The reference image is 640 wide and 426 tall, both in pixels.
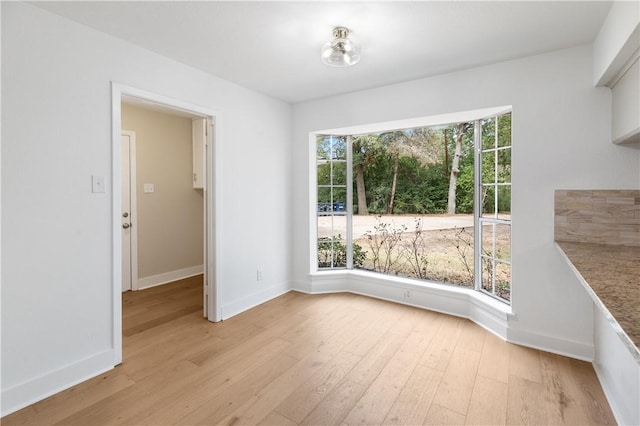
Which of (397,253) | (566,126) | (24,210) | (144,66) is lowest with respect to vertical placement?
(397,253)

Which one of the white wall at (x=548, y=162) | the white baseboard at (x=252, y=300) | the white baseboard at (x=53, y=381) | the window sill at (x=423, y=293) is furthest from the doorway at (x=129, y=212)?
the white wall at (x=548, y=162)

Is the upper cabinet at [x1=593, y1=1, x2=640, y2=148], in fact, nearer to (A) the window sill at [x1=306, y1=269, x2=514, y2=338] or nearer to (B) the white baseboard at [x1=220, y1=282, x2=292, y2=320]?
(A) the window sill at [x1=306, y1=269, x2=514, y2=338]

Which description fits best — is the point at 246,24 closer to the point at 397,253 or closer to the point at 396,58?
the point at 396,58

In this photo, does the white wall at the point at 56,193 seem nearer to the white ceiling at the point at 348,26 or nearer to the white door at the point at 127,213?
the white ceiling at the point at 348,26

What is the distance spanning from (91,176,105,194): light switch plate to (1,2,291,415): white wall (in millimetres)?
27

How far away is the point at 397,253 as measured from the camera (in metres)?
3.79

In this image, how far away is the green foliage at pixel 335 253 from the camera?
4.09m

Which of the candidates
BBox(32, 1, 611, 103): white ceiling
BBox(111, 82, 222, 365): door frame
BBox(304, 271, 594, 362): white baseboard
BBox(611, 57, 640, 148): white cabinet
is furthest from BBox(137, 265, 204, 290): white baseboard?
BBox(611, 57, 640, 148): white cabinet

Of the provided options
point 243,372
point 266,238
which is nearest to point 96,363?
point 243,372

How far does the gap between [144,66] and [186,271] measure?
327 cm

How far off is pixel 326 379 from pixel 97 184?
2108 mm

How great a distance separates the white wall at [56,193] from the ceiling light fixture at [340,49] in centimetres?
138

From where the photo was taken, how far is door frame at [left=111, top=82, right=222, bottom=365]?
2.28 m

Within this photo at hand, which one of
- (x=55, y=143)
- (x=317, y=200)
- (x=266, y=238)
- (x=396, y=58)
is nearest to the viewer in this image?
(x=55, y=143)
